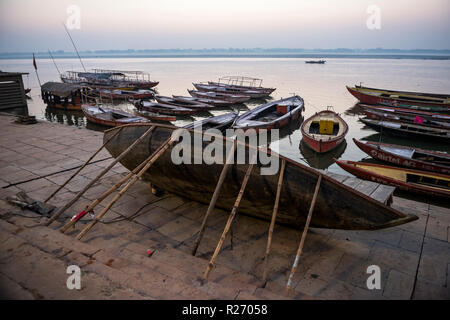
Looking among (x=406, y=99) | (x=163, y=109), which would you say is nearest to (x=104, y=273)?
(x=163, y=109)

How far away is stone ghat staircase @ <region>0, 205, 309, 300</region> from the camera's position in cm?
352

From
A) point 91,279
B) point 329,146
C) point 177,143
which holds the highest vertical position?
point 177,143

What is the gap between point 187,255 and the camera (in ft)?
16.7

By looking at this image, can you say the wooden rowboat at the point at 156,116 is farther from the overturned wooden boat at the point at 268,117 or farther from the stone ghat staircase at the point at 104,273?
the stone ghat staircase at the point at 104,273

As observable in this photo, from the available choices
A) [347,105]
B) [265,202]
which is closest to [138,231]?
[265,202]

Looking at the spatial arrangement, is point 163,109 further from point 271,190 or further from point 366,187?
point 271,190

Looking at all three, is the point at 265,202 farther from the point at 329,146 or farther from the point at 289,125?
the point at 289,125

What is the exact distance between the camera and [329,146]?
15.9 metres

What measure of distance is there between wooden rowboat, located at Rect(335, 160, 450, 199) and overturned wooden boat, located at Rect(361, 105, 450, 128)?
10.2 metres

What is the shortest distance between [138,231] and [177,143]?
2.18 m

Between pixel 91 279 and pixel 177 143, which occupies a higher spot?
pixel 177 143

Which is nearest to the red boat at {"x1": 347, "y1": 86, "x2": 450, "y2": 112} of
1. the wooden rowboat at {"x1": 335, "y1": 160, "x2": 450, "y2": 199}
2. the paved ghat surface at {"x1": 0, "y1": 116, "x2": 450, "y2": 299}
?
the wooden rowboat at {"x1": 335, "y1": 160, "x2": 450, "y2": 199}

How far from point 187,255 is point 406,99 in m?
31.0
